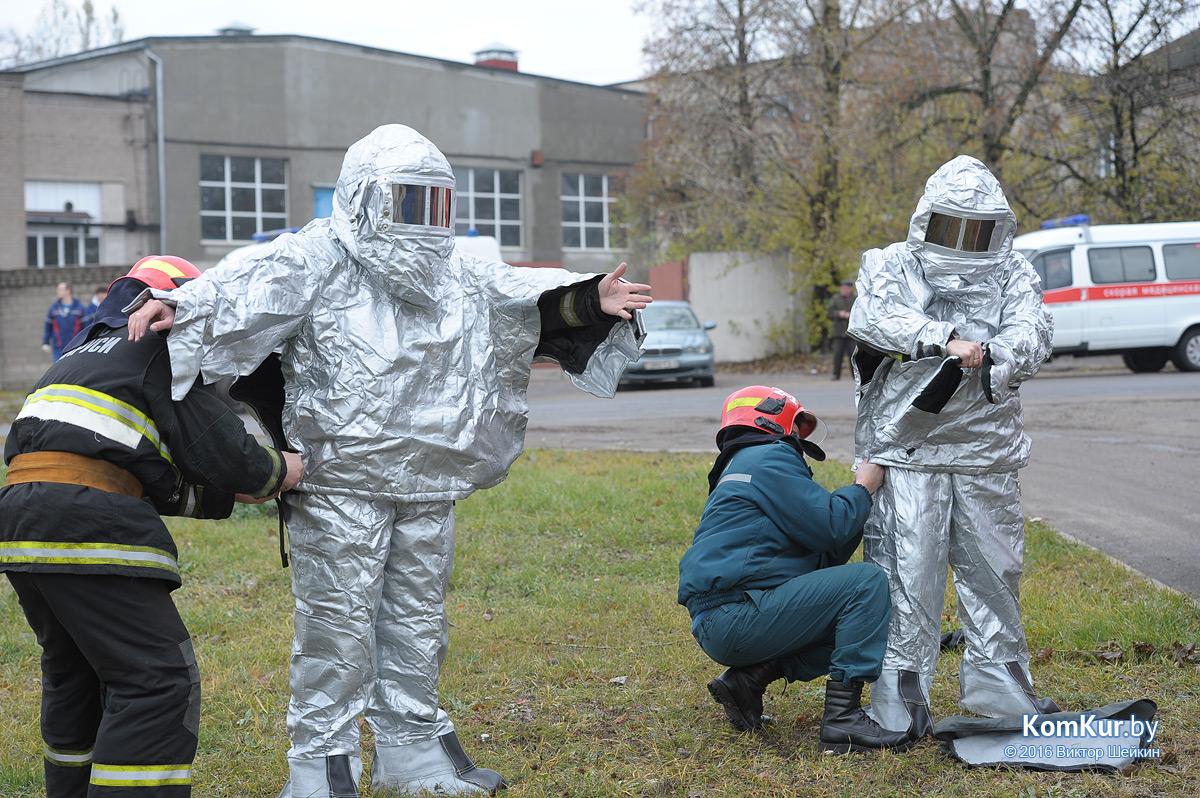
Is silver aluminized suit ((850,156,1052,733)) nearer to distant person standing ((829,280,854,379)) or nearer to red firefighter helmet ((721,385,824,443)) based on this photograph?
red firefighter helmet ((721,385,824,443))

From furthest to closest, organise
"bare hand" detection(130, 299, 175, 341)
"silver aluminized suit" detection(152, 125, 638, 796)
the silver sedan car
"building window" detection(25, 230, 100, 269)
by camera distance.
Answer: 1. "building window" detection(25, 230, 100, 269)
2. the silver sedan car
3. "silver aluminized suit" detection(152, 125, 638, 796)
4. "bare hand" detection(130, 299, 175, 341)

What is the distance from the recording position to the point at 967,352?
3600mm

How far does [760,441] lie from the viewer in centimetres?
390

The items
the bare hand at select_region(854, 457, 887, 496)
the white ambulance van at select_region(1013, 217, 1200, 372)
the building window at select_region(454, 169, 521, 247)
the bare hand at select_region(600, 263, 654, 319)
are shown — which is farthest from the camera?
the building window at select_region(454, 169, 521, 247)

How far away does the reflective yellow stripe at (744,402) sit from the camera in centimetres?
398

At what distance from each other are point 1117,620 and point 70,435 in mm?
4149

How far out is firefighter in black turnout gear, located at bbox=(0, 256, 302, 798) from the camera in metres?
2.87

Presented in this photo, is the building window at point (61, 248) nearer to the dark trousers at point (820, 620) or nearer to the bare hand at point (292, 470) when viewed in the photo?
the bare hand at point (292, 470)

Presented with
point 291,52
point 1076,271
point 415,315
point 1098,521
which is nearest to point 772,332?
point 1076,271

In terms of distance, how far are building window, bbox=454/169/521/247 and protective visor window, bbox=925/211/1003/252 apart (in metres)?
27.1

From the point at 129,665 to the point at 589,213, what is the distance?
30.3m

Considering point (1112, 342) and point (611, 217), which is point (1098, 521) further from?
point (611, 217)

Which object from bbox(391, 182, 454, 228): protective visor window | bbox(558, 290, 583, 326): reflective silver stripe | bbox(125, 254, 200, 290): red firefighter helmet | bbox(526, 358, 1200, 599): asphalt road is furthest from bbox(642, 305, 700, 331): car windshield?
bbox(125, 254, 200, 290): red firefighter helmet

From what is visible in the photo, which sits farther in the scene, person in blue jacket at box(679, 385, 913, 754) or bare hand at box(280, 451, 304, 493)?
person in blue jacket at box(679, 385, 913, 754)
